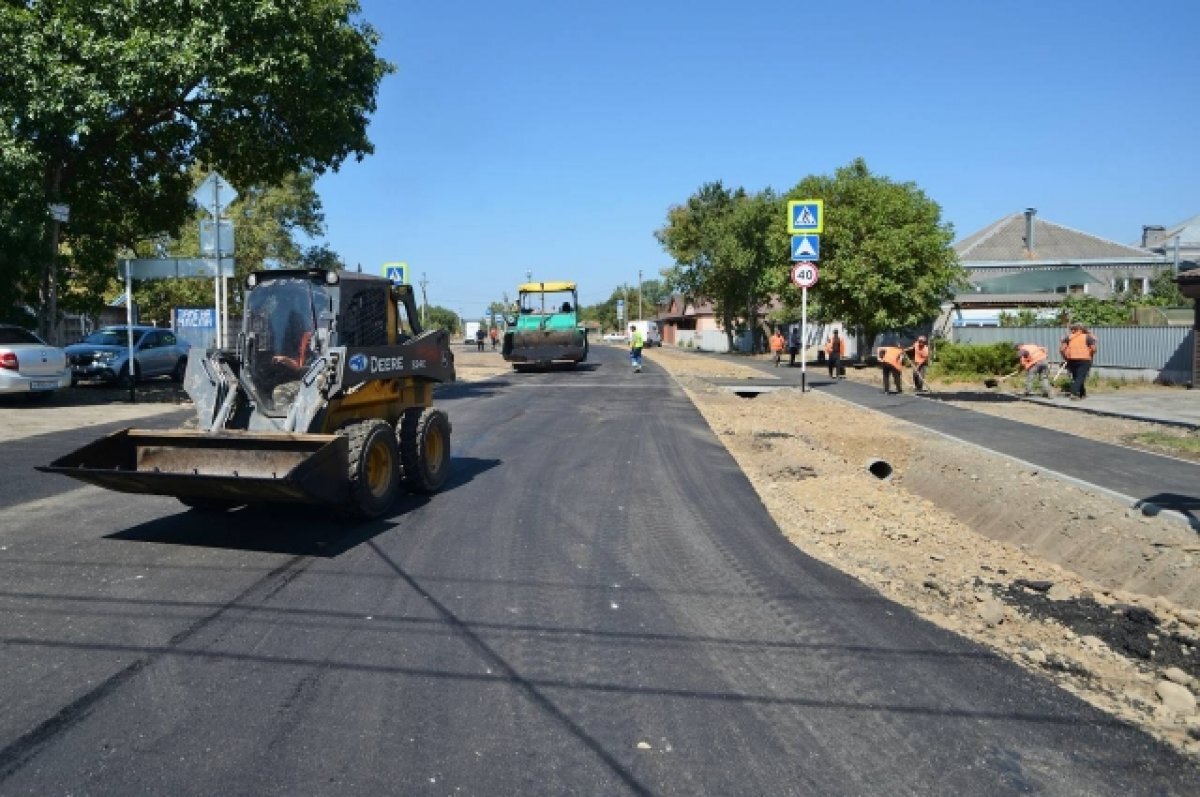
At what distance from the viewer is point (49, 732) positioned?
3771mm

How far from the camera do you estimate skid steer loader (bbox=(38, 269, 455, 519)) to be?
6688 millimetres

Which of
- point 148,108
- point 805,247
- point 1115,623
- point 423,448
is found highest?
point 148,108

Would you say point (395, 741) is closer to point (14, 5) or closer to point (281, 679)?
point (281, 679)

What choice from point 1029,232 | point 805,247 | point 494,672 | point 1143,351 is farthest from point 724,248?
point 494,672

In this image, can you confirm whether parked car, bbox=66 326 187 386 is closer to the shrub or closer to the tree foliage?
the shrub

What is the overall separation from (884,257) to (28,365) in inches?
990

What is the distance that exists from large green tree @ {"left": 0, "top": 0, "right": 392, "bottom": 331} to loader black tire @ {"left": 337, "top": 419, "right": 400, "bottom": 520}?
12.7 metres

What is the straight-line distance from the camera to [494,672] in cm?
445

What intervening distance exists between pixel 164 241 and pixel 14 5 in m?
20.2

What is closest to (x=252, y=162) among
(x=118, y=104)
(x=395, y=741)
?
(x=118, y=104)

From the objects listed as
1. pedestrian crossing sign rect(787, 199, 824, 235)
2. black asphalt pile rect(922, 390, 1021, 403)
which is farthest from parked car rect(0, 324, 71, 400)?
black asphalt pile rect(922, 390, 1021, 403)

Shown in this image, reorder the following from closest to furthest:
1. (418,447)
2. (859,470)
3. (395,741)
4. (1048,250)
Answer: (395,741), (418,447), (859,470), (1048,250)

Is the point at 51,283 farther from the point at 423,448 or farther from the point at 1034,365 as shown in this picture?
the point at 1034,365

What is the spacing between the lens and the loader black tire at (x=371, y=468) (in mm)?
7195
